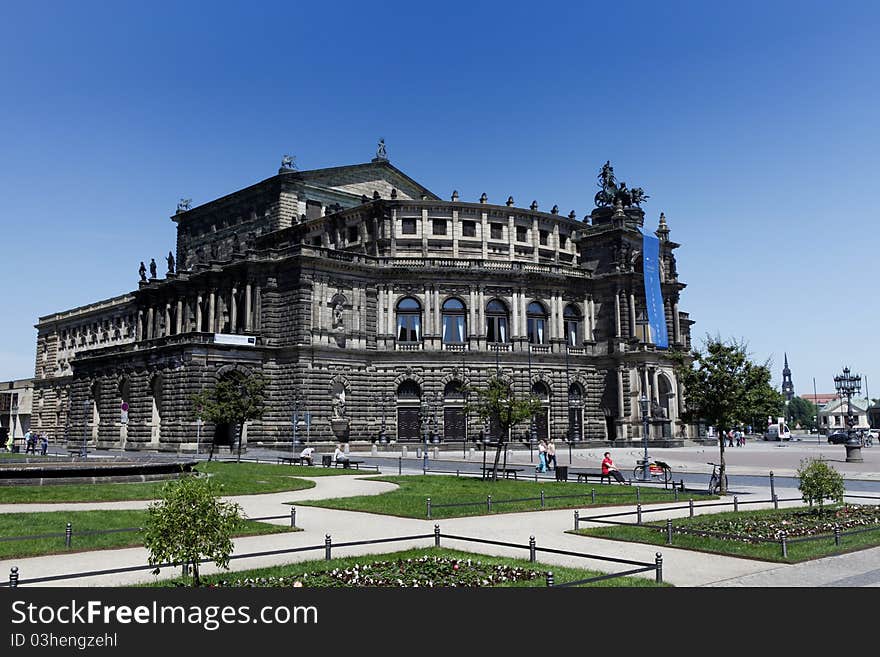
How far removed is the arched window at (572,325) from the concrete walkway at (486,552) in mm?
52181

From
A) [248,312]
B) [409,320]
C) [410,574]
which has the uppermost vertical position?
[248,312]

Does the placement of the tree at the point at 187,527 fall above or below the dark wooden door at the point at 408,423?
below

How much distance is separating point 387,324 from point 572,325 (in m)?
19.4

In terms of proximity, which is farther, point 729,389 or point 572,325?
point 572,325

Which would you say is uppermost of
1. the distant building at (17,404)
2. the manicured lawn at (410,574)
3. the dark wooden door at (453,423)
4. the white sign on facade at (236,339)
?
A: the white sign on facade at (236,339)

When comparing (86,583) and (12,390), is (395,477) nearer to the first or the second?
(86,583)

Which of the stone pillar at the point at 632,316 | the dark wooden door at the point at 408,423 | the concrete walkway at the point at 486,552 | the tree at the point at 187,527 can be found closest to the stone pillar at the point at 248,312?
the dark wooden door at the point at 408,423

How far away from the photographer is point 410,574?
1224cm

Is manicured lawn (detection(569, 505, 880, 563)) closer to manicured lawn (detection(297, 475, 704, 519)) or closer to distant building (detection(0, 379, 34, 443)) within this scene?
manicured lawn (detection(297, 475, 704, 519))

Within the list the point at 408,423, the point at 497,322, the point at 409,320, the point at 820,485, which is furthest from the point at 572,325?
the point at 820,485

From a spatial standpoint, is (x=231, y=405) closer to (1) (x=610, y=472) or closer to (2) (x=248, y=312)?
(2) (x=248, y=312)

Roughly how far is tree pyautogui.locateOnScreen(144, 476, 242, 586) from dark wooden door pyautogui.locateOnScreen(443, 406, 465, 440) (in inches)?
2173

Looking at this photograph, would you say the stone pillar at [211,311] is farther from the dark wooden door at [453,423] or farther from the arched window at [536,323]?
the arched window at [536,323]

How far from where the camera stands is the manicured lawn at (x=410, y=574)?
11612 millimetres
